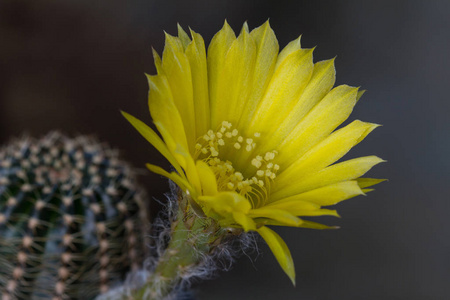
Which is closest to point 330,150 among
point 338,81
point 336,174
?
point 336,174

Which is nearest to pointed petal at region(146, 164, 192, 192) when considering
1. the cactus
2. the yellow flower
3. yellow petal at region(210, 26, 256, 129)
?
the yellow flower

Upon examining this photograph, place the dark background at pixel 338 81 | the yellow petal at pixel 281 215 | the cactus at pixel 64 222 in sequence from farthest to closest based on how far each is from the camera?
the dark background at pixel 338 81
the cactus at pixel 64 222
the yellow petal at pixel 281 215

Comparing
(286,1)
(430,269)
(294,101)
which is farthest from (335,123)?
(430,269)

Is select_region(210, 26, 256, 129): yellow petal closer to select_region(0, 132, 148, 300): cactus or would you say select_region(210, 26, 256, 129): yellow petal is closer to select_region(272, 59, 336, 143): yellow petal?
select_region(272, 59, 336, 143): yellow petal

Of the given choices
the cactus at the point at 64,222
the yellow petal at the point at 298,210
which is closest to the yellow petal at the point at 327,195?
the yellow petal at the point at 298,210

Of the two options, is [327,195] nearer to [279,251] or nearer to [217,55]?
[279,251]

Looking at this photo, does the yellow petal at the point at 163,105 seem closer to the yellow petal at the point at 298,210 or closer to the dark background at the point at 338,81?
the yellow petal at the point at 298,210
